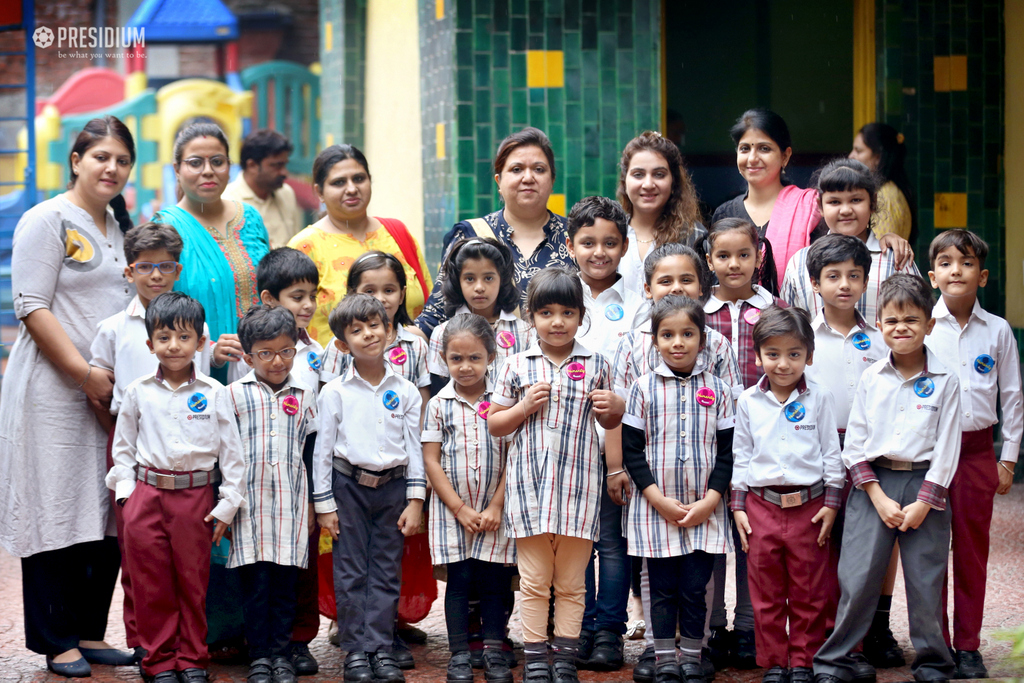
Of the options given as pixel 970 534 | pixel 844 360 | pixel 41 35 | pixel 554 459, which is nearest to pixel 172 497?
pixel 554 459

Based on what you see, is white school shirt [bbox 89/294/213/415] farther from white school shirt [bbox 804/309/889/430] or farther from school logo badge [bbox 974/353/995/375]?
school logo badge [bbox 974/353/995/375]

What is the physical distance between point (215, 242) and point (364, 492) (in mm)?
1106

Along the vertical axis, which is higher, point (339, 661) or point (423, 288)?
point (423, 288)

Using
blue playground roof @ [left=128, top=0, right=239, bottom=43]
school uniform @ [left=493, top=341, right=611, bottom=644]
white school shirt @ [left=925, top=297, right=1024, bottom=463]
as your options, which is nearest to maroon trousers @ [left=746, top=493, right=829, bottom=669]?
school uniform @ [left=493, top=341, right=611, bottom=644]

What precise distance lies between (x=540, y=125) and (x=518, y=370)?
2745mm

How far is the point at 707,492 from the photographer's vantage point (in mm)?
3551

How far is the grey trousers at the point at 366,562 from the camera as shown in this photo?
3.66 meters

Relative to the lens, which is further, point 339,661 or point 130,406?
point 339,661

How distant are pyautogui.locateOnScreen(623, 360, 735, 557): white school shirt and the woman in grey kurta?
183 centimetres

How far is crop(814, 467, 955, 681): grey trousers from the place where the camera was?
3.44 meters

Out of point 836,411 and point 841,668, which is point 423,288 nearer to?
point 836,411

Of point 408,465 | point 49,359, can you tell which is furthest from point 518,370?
point 49,359

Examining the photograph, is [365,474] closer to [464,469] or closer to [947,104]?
[464,469]

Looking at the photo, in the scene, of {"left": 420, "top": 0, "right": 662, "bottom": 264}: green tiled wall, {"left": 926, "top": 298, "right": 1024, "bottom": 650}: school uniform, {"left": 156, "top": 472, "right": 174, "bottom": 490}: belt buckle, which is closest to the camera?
{"left": 156, "top": 472, "right": 174, "bottom": 490}: belt buckle
